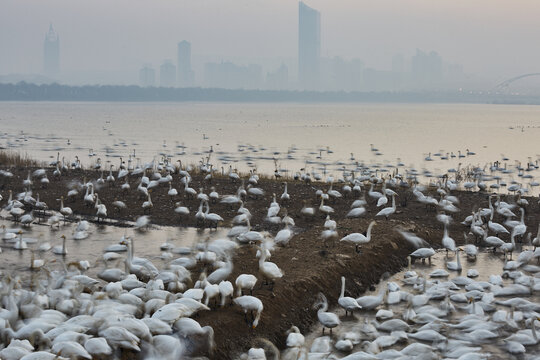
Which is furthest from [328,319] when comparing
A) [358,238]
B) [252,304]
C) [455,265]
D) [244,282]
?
[455,265]

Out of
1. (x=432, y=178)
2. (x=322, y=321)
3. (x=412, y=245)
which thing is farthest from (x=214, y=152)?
(x=322, y=321)

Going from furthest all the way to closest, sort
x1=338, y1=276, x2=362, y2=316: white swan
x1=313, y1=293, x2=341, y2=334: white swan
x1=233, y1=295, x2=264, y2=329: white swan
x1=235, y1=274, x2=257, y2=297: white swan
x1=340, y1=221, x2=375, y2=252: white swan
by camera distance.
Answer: x1=340, y1=221, x2=375, y2=252: white swan
x1=338, y1=276, x2=362, y2=316: white swan
x1=235, y1=274, x2=257, y2=297: white swan
x1=313, y1=293, x2=341, y2=334: white swan
x1=233, y1=295, x2=264, y2=329: white swan

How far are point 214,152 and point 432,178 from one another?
1917 centimetres

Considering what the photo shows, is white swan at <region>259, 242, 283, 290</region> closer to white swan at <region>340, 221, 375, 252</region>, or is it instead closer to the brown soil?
the brown soil

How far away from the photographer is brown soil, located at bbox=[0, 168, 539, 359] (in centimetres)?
1072

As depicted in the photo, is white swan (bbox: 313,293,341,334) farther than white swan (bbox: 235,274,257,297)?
No

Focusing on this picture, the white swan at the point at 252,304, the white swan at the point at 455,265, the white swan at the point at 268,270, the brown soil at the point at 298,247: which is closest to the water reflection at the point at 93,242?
the brown soil at the point at 298,247

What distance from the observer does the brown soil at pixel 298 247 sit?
1072 cm

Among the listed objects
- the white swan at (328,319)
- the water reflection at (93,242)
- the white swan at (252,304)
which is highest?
the white swan at (252,304)

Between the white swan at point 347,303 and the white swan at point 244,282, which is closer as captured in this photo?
the white swan at point 244,282

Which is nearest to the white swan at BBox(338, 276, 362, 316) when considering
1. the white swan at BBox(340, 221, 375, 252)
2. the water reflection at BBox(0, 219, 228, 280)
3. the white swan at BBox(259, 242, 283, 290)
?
the white swan at BBox(259, 242, 283, 290)

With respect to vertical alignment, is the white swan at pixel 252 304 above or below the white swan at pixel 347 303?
above

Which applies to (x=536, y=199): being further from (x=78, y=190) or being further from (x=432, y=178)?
(x=78, y=190)

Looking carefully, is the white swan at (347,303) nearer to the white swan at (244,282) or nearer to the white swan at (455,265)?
the white swan at (244,282)
